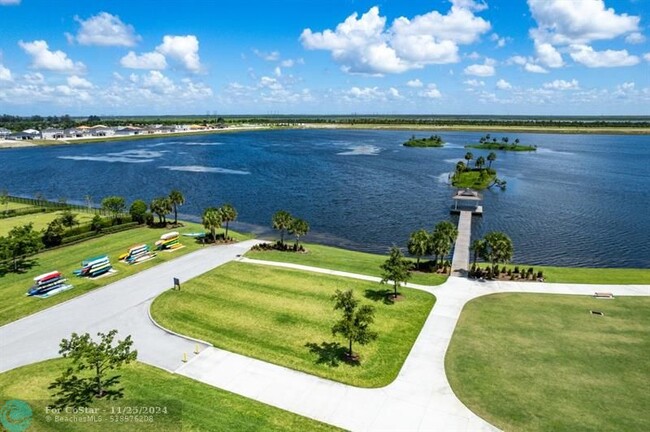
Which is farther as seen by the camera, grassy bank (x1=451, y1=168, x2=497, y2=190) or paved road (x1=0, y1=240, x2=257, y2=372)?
grassy bank (x1=451, y1=168, x2=497, y2=190)

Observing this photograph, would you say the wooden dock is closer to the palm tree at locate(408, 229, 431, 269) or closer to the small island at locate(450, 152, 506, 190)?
the palm tree at locate(408, 229, 431, 269)

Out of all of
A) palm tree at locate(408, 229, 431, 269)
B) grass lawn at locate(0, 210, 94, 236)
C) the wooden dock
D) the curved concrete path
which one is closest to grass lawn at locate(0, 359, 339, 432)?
the curved concrete path

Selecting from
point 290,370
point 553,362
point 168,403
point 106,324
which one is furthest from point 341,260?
point 168,403

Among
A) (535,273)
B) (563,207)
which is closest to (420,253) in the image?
(535,273)

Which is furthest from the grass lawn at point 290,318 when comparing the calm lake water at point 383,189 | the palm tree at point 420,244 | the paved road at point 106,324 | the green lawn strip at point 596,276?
the calm lake water at point 383,189

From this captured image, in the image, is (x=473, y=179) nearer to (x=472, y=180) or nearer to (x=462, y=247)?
(x=472, y=180)

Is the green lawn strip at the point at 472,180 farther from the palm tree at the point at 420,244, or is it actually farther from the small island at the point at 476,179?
the palm tree at the point at 420,244
